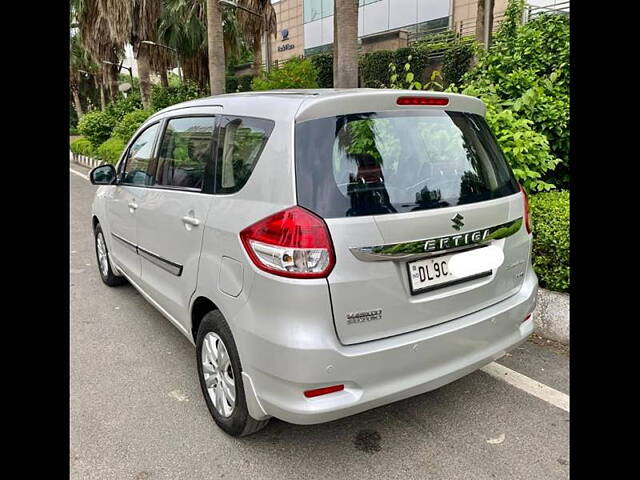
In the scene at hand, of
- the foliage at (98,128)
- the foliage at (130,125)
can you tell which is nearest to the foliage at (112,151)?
the foliage at (130,125)

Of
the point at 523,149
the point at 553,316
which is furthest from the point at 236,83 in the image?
the point at 553,316

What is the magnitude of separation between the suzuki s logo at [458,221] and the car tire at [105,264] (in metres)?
3.73

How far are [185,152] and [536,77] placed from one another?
3791mm

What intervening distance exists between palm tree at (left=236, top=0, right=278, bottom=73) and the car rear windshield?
16.5 meters

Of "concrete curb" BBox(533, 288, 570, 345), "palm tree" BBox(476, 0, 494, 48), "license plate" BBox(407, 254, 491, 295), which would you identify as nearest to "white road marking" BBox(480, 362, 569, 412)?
"concrete curb" BBox(533, 288, 570, 345)

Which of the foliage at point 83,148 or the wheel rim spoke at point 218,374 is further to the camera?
the foliage at point 83,148

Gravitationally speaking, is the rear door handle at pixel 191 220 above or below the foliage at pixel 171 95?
below

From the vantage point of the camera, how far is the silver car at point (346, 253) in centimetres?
214

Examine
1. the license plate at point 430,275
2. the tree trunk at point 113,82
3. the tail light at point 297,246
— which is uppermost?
the tree trunk at point 113,82

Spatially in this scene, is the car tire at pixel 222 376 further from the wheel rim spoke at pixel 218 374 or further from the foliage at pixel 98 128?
the foliage at pixel 98 128

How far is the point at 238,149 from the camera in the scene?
264 centimetres

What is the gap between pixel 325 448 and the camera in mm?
Result: 2602

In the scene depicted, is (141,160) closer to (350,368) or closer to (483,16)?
(350,368)

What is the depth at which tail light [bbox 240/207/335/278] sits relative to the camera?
2121 millimetres
